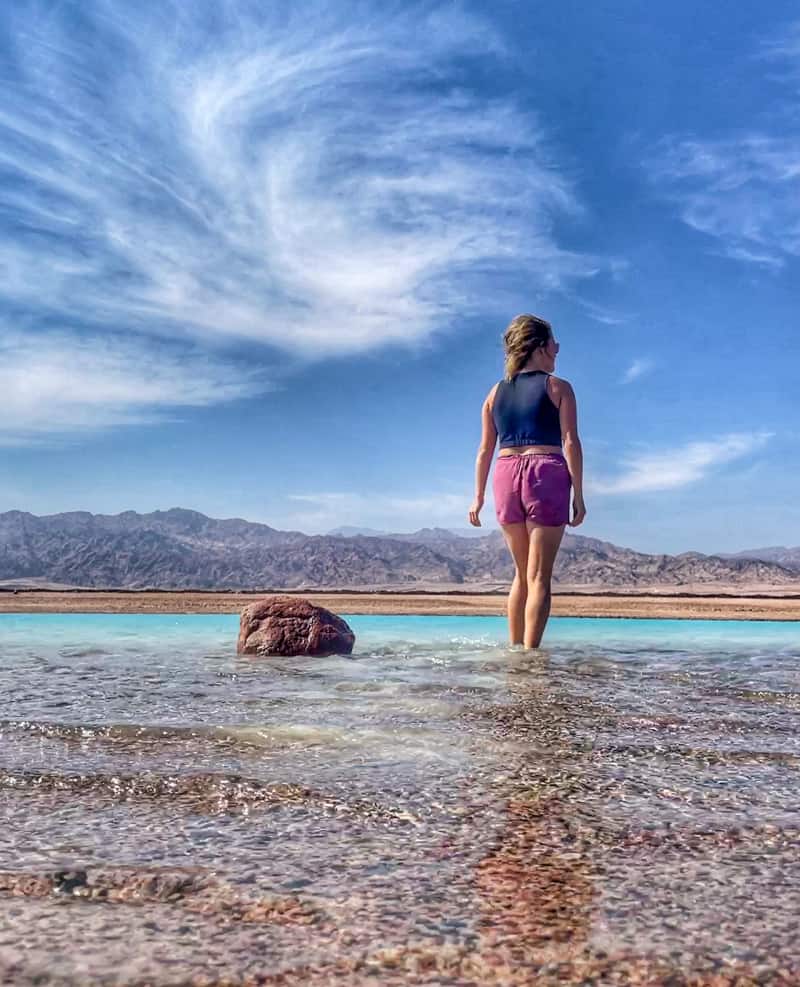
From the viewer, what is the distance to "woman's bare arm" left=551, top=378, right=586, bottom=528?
270 inches

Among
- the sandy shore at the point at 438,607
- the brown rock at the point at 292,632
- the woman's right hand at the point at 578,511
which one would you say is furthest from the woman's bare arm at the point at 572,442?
the sandy shore at the point at 438,607

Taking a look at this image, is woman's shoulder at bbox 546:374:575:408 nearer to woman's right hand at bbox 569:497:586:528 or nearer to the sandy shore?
woman's right hand at bbox 569:497:586:528

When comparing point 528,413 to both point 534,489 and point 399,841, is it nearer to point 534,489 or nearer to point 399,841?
point 534,489

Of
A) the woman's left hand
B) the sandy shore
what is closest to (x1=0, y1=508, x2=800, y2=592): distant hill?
the sandy shore

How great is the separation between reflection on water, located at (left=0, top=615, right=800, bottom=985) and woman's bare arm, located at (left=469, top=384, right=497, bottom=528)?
3349 mm

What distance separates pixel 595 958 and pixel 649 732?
2.29 meters

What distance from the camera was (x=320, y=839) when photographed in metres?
1.93

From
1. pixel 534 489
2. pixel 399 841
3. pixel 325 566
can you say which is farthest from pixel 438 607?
pixel 325 566

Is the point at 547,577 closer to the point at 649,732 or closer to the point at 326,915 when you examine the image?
the point at 649,732

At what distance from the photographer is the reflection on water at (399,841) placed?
130cm

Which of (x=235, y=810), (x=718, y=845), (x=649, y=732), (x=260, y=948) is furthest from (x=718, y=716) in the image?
(x=260, y=948)

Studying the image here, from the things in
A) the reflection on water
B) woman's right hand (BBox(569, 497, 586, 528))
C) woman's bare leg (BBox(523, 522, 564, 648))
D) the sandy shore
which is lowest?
the sandy shore

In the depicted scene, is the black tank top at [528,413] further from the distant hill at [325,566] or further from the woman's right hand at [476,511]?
the distant hill at [325,566]

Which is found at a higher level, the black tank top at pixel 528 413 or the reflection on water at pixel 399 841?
the black tank top at pixel 528 413
